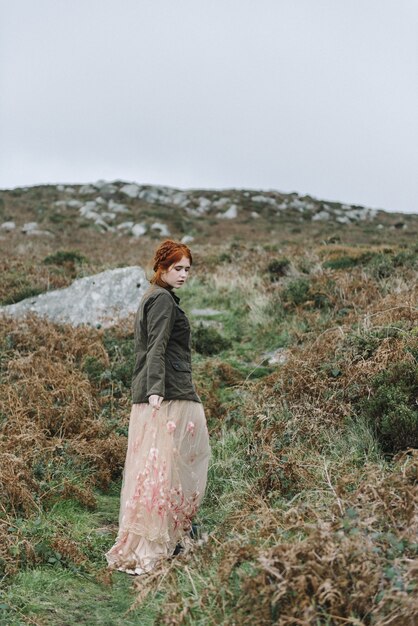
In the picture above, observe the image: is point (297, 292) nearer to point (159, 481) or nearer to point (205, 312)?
point (205, 312)

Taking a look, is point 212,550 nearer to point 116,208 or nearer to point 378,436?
point 378,436

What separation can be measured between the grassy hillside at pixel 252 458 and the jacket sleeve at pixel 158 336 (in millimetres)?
1078

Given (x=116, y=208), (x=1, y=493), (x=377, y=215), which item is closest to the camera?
(x=1, y=493)

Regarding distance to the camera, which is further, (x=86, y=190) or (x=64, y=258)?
(x=86, y=190)

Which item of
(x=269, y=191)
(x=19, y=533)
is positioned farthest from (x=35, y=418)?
(x=269, y=191)

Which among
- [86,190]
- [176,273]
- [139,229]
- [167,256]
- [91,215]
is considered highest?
[86,190]

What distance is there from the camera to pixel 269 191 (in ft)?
150

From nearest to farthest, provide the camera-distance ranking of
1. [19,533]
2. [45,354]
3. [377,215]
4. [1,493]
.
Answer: [19,533] → [1,493] → [45,354] → [377,215]

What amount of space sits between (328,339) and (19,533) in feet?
13.8

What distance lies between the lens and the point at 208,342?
9586 millimetres

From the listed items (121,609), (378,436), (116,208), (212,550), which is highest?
(116,208)

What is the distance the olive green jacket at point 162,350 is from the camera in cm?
434

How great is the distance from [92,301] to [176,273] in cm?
606

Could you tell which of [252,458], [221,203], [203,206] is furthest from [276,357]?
[221,203]
